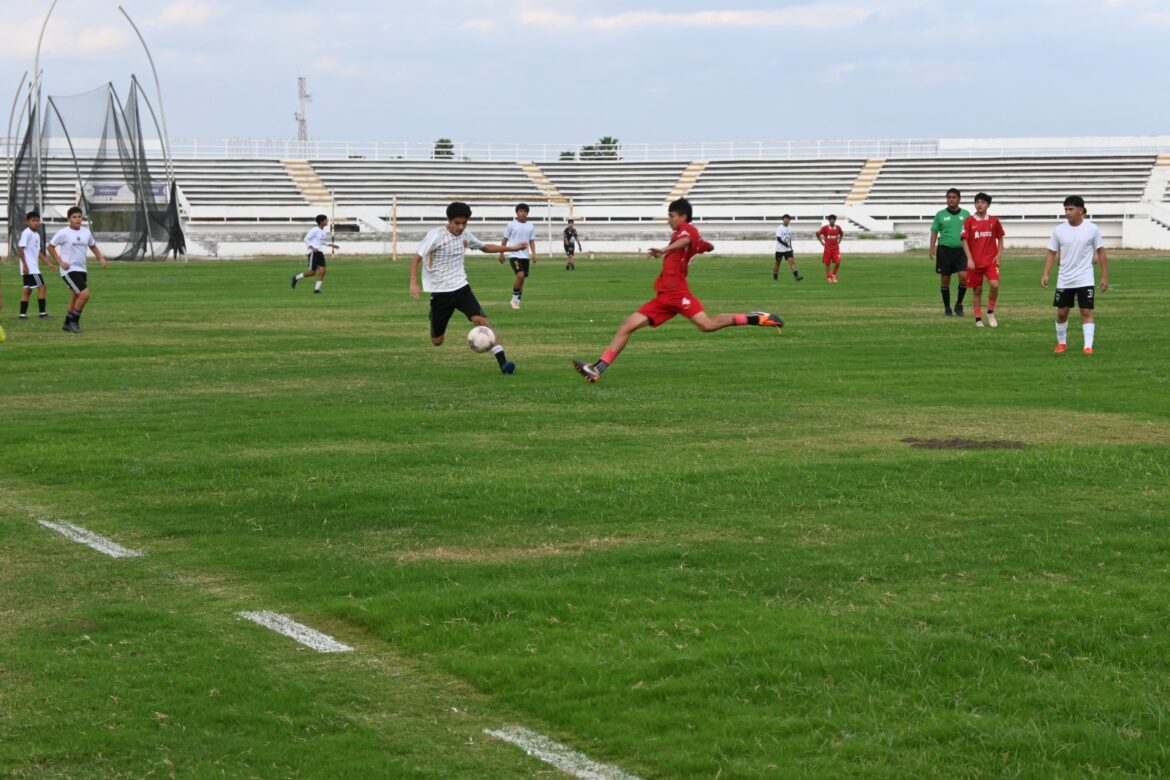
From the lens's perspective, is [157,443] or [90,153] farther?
[90,153]

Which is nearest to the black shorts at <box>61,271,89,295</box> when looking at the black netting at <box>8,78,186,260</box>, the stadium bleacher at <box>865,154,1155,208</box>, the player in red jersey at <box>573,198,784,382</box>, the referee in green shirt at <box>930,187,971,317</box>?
the player in red jersey at <box>573,198,784,382</box>

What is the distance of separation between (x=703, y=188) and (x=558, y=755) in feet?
243

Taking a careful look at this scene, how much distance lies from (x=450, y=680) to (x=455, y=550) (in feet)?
7.10

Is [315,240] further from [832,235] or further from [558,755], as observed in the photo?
[558,755]

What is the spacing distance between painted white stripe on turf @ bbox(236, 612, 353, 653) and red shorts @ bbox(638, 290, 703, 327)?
29.2 feet

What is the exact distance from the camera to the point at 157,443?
11719 millimetres

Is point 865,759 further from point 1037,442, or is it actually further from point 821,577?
point 1037,442

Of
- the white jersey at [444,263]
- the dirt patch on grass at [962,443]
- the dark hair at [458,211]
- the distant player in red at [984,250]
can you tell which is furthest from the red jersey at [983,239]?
the dirt patch on grass at [962,443]

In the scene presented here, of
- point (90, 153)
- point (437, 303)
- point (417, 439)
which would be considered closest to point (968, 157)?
point (90, 153)

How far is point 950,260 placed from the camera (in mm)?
24359

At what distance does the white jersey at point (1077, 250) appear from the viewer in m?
17.9

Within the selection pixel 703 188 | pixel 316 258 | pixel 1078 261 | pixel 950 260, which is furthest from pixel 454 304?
pixel 703 188

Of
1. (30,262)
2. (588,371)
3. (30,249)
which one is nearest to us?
(588,371)

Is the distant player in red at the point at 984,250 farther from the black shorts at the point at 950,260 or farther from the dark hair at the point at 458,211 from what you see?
the dark hair at the point at 458,211
